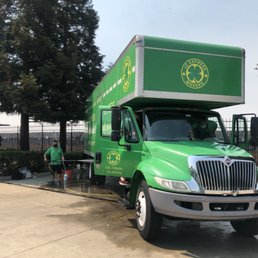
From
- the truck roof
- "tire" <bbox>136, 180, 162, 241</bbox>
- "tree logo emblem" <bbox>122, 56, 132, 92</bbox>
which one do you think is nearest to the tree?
"tree logo emblem" <bbox>122, 56, 132, 92</bbox>

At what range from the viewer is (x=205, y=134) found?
813cm

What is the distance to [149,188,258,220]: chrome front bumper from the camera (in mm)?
6453

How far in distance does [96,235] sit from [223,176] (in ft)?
8.39

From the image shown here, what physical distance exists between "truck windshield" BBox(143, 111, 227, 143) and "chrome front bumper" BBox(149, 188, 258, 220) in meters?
1.48

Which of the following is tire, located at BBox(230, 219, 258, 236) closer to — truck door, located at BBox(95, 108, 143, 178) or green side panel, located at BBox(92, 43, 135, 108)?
truck door, located at BBox(95, 108, 143, 178)

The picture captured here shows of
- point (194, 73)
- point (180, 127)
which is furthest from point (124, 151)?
point (194, 73)

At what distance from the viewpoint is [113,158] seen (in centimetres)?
934

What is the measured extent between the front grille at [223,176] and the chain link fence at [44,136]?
54.6ft

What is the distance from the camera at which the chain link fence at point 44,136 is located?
993 inches

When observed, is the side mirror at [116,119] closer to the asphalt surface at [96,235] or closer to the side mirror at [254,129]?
the asphalt surface at [96,235]

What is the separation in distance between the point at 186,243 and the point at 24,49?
52.1 ft

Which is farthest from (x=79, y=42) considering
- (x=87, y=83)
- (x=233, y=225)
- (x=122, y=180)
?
(x=233, y=225)

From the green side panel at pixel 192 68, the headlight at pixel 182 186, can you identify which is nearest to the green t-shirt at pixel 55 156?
the green side panel at pixel 192 68

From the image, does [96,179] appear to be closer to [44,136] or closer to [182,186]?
[182,186]
